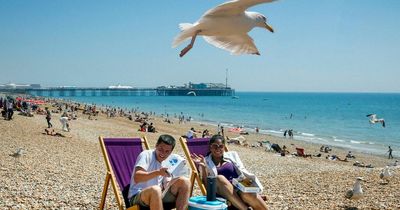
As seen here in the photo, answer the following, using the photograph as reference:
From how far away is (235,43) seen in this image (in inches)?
185

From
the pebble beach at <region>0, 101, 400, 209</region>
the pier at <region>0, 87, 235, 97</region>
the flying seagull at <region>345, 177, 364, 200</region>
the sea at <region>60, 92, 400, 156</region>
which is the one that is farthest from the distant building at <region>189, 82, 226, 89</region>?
the flying seagull at <region>345, 177, 364, 200</region>

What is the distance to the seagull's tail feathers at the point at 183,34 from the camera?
4047 mm

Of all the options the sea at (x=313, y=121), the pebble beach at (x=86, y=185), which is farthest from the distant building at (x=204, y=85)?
the pebble beach at (x=86, y=185)

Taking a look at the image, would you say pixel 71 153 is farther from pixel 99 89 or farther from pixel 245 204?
pixel 99 89

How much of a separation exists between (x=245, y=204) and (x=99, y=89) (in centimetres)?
12648

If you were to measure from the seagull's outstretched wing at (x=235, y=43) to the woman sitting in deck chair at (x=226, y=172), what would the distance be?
100 cm

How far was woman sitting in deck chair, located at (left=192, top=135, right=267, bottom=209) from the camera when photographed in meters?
4.05

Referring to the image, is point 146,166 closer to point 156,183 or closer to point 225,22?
point 156,183

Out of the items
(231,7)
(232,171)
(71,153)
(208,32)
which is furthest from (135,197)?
(71,153)

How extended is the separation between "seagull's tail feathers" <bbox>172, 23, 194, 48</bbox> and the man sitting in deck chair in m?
0.94

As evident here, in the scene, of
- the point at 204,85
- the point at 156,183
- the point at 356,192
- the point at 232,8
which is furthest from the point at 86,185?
the point at 204,85

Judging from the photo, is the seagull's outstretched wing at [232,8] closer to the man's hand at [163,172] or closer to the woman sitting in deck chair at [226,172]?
the woman sitting in deck chair at [226,172]

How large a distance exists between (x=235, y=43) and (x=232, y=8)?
93cm

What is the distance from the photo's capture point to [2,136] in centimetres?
1350
